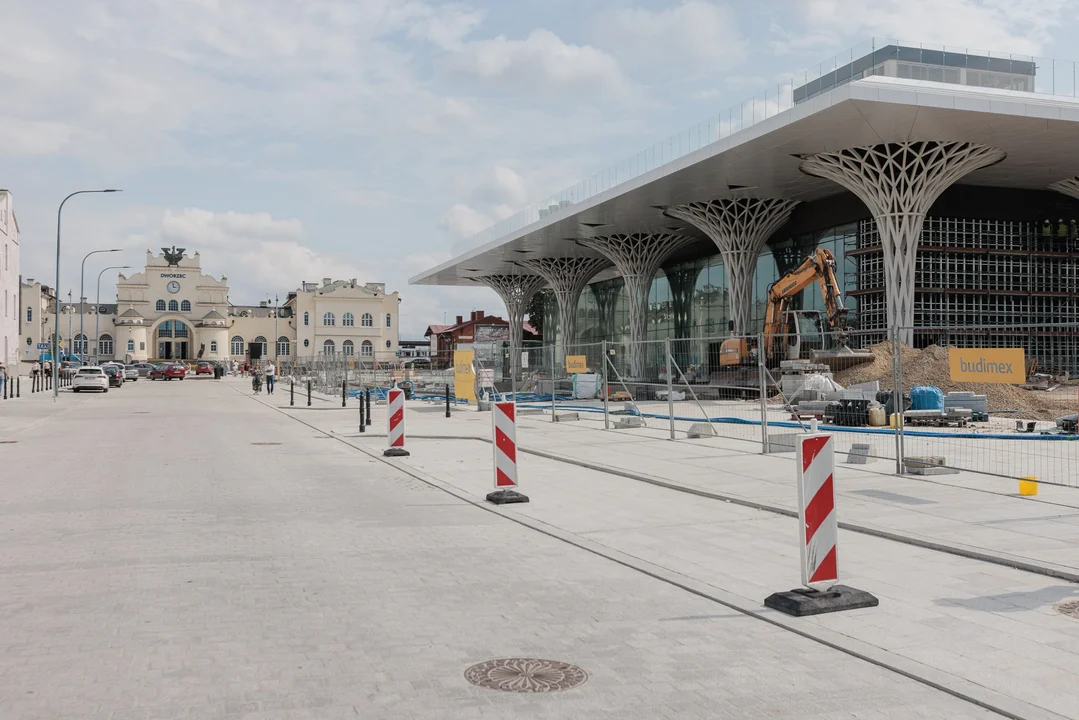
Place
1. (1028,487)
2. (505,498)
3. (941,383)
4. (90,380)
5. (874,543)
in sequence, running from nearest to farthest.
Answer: (874,543), (1028,487), (505,498), (941,383), (90,380)

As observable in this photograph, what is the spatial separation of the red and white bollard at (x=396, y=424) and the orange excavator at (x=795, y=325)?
673 centimetres

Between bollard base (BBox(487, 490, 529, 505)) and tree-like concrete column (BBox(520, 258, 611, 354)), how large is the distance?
178ft

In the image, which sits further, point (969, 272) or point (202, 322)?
point (202, 322)

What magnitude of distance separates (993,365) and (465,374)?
58.0ft

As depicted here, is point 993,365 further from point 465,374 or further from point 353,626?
point 465,374

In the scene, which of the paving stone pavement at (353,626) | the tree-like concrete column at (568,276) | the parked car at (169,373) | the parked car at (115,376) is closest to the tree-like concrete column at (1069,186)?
the tree-like concrete column at (568,276)

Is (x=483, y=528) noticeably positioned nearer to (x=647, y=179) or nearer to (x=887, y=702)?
(x=887, y=702)

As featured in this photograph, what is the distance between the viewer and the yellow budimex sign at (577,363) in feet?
86.2

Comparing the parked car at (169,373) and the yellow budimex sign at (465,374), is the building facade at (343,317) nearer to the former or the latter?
the parked car at (169,373)

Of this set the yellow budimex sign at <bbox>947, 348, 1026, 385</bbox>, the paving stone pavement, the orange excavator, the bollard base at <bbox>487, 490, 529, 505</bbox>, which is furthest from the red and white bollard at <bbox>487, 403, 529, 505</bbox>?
the orange excavator

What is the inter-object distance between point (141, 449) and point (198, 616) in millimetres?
13009

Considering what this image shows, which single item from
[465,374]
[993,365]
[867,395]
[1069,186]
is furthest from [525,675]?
[1069,186]

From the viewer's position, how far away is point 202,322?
110m

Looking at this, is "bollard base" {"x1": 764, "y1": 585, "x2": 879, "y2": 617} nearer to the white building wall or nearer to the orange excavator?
the orange excavator
